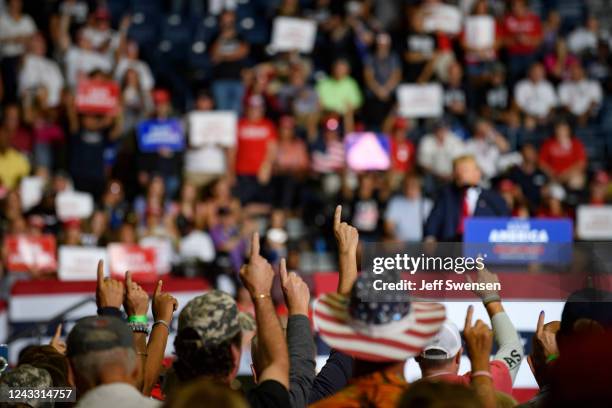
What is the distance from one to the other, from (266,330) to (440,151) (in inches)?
517

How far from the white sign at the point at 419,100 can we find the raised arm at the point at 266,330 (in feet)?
44.9

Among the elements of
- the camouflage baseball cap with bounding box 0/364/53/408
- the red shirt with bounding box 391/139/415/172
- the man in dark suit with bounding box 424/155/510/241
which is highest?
the camouflage baseball cap with bounding box 0/364/53/408

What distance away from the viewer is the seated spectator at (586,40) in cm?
1956

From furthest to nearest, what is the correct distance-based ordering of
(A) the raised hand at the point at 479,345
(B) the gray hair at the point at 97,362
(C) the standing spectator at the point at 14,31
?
(C) the standing spectator at the point at 14,31 → (A) the raised hand at the point at 479,345 → (B) the gray hair at the point at 97,362

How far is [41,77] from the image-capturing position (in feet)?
54.6

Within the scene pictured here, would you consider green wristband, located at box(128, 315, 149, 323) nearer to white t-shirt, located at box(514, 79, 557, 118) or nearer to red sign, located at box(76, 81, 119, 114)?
red sign, located at box(76, 81, 119, 114)

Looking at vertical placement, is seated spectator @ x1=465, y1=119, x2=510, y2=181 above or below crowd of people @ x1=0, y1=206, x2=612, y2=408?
below

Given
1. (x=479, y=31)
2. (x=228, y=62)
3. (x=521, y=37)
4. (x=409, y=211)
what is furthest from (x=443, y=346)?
(x=521, y=37)

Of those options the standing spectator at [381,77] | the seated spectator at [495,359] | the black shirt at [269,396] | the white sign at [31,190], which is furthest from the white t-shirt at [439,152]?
the black shirt at [269,396]

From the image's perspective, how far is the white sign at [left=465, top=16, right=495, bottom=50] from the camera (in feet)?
61.7

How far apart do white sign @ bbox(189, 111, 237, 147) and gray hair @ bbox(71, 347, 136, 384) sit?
12.7 metres

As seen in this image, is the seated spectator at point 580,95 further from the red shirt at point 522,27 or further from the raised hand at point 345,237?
the raised hand at point 345,237

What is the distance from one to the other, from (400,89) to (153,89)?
12.4 ft

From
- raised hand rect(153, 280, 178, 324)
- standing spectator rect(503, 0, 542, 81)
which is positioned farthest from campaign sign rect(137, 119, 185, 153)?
raised hand rect(153, 280, 178, 324)
